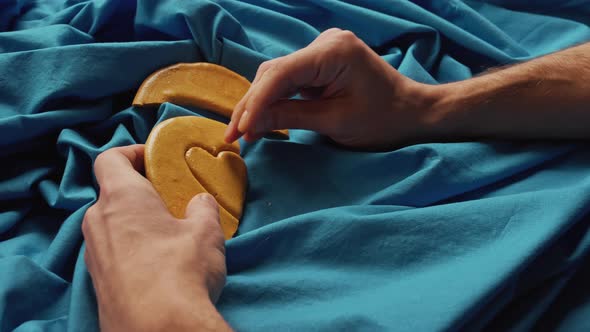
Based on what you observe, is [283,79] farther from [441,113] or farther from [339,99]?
[441,113]

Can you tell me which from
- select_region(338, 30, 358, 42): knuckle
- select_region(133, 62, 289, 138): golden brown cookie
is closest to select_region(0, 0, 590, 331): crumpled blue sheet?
select_region(133, 62, 289, 138): golden brown cookie

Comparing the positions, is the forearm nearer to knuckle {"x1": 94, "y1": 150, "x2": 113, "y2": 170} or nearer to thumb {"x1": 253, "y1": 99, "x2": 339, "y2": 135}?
thumb {"x1": 253, "y1": 99, "x2": 339, "y2": 135}

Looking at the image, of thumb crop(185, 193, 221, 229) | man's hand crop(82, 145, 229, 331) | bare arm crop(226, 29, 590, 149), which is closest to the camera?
man's hand crop(82, 145, 229, 331)

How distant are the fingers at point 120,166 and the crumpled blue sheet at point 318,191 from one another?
7 cm

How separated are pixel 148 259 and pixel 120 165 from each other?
0.52ft

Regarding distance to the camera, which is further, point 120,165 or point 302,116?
point 302,116

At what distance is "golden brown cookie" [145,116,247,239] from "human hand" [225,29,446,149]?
0.12ft

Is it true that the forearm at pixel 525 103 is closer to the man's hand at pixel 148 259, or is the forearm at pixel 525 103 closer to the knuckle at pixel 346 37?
the knuckle at pixel 346 37

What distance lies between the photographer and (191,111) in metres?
0.74

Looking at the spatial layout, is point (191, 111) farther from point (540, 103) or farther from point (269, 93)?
point (540, 103)

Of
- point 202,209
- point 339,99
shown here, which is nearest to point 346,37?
point 339,99

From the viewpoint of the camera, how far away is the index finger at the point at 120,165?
56 centimetres

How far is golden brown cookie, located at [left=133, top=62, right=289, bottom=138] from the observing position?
73 centimetres

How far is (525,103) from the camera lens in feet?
2.30
